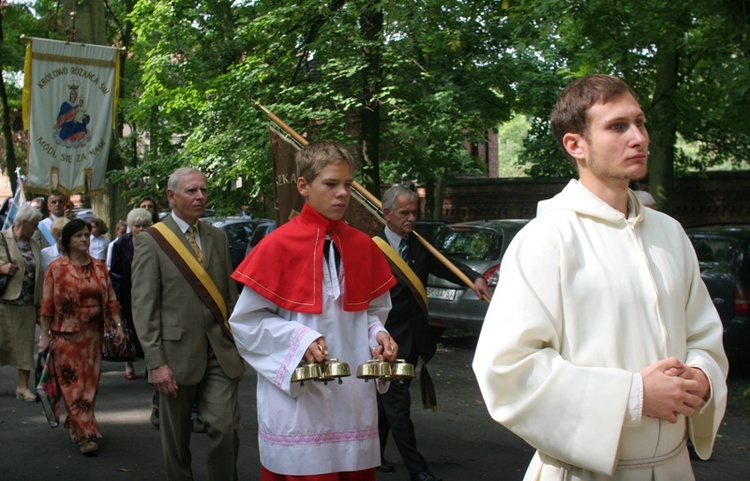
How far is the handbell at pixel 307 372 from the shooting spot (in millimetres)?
3545

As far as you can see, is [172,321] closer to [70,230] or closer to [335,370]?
[335,370]

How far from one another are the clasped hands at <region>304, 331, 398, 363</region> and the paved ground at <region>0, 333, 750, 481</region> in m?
2.86

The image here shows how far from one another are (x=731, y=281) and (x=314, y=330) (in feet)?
A: 24.7

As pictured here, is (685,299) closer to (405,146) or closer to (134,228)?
(134,228)

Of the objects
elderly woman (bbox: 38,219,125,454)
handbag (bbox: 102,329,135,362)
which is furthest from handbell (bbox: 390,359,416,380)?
handbag (bbox: 102,329,135,362)

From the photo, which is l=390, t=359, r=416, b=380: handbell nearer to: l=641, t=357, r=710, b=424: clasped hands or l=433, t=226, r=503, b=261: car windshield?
l=641, t=357, r=710, b=424: clasped hands

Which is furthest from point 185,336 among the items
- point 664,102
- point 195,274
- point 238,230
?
point 238,230

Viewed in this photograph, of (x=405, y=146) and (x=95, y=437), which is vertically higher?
(x=405, y=146)

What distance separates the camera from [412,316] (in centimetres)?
655

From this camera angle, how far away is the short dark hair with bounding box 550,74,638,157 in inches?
104

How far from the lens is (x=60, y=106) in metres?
11.4

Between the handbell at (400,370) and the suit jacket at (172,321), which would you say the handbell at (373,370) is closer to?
the handbell at (400,370)

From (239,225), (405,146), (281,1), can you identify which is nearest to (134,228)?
(281,1)

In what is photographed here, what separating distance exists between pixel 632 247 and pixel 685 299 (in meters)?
0.24
